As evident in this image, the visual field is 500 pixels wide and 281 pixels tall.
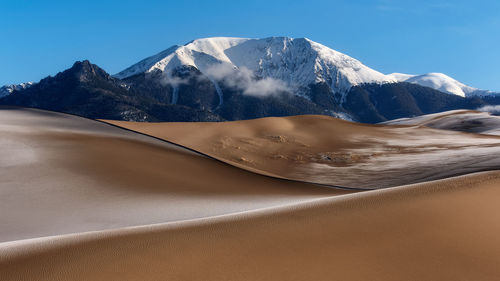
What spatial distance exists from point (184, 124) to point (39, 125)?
1572 centimetres

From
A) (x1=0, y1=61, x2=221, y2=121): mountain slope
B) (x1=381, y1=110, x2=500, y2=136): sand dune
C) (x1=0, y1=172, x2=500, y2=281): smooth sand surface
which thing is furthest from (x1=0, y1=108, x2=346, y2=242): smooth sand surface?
(x1=0, y1=61, x2=221, y2=121): mountain slope

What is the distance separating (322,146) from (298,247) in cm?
2335

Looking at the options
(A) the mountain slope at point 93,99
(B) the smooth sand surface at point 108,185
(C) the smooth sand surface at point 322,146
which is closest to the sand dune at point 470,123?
(C) the smooth sand surface at point 322,146

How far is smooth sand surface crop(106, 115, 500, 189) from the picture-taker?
64.0 ft

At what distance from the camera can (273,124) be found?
104ft

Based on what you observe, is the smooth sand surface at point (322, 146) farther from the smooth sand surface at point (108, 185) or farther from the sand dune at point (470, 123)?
the sand dune at point (470, 123)

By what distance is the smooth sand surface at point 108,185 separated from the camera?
7066 mm

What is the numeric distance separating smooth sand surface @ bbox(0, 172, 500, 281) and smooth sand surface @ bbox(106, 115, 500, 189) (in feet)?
32.4

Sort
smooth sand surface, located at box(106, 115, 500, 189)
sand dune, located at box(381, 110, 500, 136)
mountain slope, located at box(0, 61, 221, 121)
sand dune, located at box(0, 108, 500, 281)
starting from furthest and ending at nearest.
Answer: mountain slope, located at box(0, 61, 221, 121), sand dune, located at box(381, 110, 500, 136), smooth sand surface, located at box(106, 115, 500, 189), sand dune, located at box(0, 108, 500, 281)

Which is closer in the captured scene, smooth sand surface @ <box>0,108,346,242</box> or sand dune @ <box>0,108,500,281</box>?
sand dune @ <box>0,108,500,281</box>

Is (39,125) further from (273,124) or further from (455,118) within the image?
(455,118)

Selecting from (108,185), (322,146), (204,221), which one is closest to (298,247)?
(204,221)

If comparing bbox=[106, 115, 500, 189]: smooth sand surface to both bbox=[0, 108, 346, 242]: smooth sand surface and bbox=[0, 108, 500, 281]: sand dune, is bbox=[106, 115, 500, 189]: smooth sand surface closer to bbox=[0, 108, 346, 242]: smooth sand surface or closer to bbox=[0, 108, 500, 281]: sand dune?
bbox=[0, 108, 346, 242]: smooth sand surface

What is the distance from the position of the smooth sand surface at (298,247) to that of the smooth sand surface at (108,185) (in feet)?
4.53
